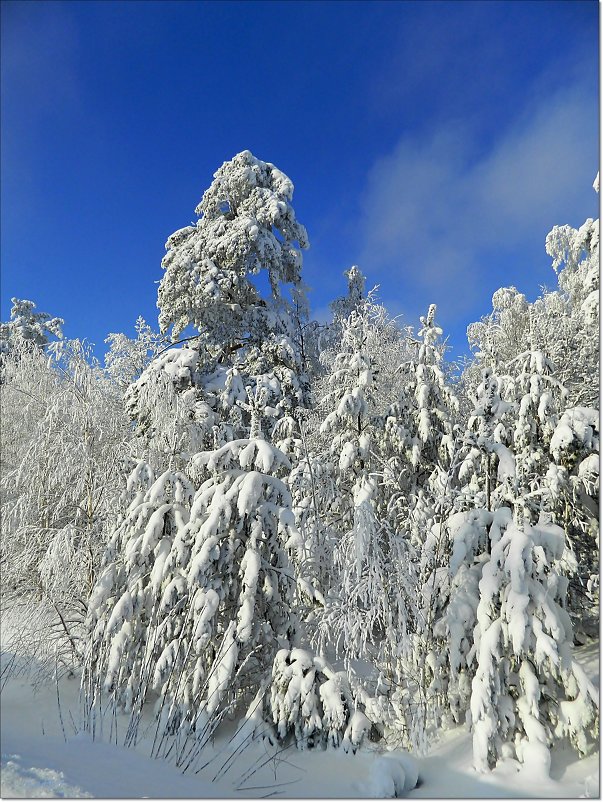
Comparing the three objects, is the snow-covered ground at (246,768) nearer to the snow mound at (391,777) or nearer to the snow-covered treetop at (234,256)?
the snow mound at (391,777)

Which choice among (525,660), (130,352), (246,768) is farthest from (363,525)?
(130,352)

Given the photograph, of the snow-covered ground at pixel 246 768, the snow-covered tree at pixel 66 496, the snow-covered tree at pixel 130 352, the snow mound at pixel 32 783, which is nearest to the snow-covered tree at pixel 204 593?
the snow-covered ground at pixel 246 768

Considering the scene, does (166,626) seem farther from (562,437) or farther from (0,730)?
(562,437)

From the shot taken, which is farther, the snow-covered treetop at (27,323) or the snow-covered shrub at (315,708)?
the snow-covered treetop at (27,323)

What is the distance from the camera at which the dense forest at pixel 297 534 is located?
229 inches

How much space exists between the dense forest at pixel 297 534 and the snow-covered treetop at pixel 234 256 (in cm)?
9

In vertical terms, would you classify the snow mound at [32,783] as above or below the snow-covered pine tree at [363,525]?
below

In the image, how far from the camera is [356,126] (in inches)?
277

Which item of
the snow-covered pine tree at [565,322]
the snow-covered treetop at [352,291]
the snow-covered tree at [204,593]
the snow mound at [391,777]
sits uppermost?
the snow-covered treetop at [352,291]

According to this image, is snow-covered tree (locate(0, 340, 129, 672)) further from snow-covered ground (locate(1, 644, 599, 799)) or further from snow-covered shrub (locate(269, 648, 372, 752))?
snow-covered shrub (locate(269, 648, 372, 752))

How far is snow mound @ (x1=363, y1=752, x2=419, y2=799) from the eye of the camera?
5082mm

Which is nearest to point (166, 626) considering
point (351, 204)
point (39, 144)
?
point (39, 144)

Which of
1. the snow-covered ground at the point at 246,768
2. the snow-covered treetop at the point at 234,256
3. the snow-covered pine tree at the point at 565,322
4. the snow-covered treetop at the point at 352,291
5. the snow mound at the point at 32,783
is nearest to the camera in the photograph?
the snow mound at the point at 32,783

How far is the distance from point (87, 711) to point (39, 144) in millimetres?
7183
